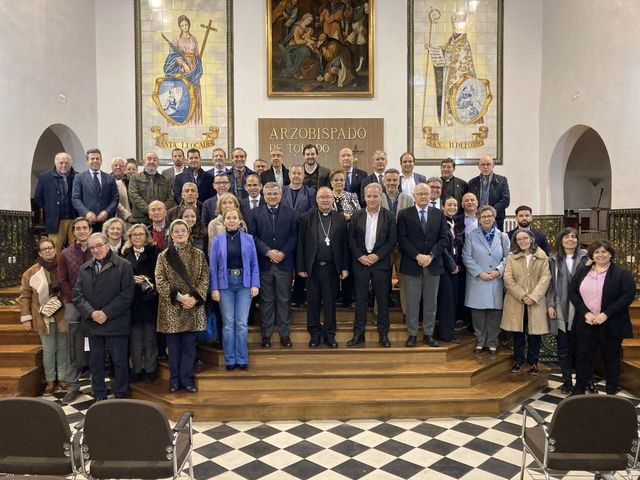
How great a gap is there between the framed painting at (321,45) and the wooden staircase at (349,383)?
20.1ft

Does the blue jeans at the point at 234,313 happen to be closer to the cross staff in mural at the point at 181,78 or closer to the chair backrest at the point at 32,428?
the chair backrest at the point at 32,428

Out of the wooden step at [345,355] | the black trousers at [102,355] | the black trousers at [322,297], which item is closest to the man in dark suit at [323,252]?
the black trousers at [322,297]

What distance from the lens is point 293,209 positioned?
5.52m

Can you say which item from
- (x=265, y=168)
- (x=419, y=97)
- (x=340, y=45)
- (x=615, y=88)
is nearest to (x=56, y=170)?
(x=265, y=168)

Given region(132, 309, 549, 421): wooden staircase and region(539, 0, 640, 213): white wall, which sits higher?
region(539, 0, 640, 213): white wall

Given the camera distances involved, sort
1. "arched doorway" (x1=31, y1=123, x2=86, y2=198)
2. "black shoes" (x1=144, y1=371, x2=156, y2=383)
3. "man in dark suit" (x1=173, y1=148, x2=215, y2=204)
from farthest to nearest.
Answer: "arched doorway" (x1=31, y1=123, x2=86, y2=198), "man in dark suit" (x1=173, y1=148, x2=215, y2=204), "black shoes" (x1=144, y1=371, x2=156, y2=383)

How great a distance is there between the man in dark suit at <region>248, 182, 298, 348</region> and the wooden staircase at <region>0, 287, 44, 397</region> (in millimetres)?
2516

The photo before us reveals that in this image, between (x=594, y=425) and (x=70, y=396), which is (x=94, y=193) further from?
(x=594, y=425)

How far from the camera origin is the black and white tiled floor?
12.5ft

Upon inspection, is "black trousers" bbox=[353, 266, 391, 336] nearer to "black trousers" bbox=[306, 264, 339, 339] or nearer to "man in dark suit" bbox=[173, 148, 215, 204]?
"black trousers" bbox=[306, 264, 339, 339]

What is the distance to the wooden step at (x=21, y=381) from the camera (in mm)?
5277

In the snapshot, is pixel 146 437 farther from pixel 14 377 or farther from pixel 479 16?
pixel 479 16

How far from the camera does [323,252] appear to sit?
17.5 ft

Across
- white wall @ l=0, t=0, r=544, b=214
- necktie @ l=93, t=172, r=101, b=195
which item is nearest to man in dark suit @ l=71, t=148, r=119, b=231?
necktie @ l=93, t=172, r=101, b=195
